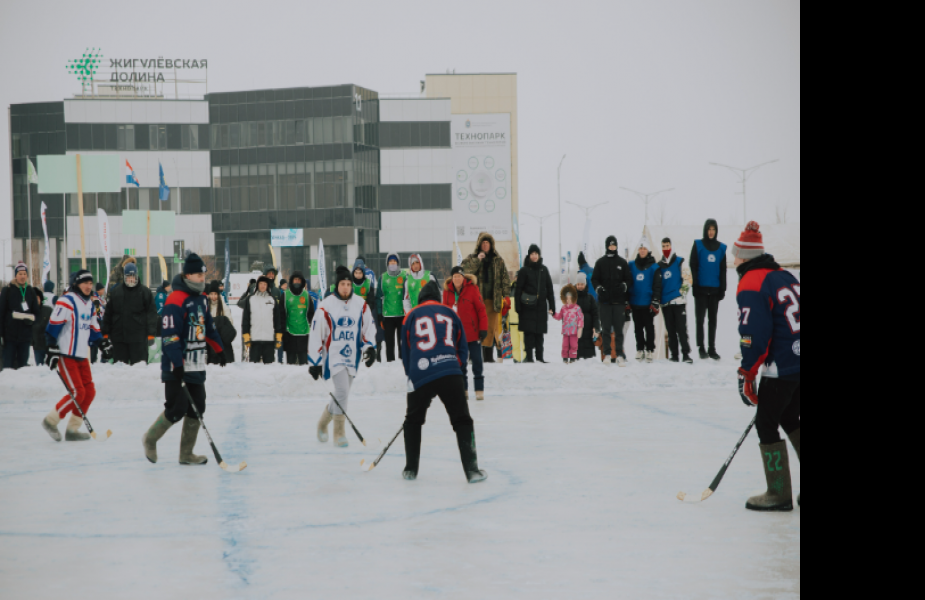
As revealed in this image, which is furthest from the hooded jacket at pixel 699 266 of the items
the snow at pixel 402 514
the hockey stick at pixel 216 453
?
the hockey stick at pixel 216 453

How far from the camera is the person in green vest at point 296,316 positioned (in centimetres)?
1482

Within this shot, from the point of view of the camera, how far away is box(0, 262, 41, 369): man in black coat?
13961 mm

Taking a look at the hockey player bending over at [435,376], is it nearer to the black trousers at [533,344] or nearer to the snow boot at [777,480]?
the snow boot at [777,480]

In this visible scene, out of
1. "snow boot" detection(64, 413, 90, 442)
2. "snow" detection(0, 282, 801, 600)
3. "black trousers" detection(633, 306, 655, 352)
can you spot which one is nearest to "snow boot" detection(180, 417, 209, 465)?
"snow" detection(0, 282, 801, 600)

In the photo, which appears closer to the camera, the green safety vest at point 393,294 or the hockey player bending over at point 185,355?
the hockey player bending over at point 185,355

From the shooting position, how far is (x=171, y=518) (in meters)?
5.56

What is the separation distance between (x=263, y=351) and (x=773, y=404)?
1162 cm

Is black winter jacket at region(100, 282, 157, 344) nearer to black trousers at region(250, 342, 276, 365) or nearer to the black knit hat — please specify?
black trousers at region(250, 342, 276, 365)

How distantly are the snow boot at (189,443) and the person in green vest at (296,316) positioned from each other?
7191mm

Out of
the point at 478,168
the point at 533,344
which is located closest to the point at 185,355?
the point at 533,344

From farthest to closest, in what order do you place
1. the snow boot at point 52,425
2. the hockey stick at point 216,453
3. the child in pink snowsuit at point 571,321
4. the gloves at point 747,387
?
the child in pink snowsuit at point 571,321
the snow boot at point 52,425
the hockey stick at point 216,453
the gloves at point 747,387

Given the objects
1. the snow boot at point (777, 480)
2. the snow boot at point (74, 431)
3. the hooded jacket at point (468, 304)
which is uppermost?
the hooded jacket at point (468, 304)
